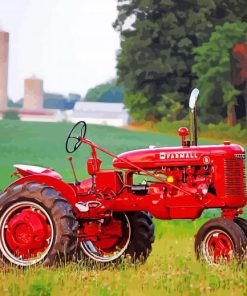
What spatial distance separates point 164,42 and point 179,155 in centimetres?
620

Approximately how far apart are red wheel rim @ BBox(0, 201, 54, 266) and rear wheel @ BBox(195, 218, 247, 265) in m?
0.84

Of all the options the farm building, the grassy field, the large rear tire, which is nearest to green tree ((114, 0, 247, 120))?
the farm building

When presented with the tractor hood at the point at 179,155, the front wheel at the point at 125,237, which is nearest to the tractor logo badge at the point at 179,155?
the tractor hood at the point at 179,155

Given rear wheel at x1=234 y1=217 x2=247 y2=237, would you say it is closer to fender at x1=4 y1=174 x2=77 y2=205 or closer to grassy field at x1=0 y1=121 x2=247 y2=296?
grassy field at x1=0 y1=121 x2=247 y2=296

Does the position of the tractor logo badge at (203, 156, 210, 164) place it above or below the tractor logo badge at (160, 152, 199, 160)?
below

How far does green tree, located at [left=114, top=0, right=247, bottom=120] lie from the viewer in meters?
11.9

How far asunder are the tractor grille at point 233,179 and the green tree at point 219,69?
518 cm

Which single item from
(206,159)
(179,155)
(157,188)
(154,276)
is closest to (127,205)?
(157,188)

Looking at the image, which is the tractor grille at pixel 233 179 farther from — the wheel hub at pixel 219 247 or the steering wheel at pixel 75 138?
the steering wheel at pixel 75 138

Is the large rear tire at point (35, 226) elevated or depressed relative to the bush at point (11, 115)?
depressed

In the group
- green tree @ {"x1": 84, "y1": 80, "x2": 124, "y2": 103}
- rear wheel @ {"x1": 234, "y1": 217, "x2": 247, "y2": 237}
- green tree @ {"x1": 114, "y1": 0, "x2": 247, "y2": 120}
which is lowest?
rear wheel @ {"x1": 234, "y1": 217, "x2": 247, "y2": 237}

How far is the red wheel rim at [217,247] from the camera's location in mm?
6238

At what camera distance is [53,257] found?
6.22 meters

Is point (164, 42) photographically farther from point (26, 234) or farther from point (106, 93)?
point (26, 234)
